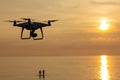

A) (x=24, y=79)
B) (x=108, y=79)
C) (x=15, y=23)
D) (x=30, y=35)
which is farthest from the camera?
(x=108, y=79)

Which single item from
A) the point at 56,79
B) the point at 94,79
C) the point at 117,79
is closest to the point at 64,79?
the point at 56,79

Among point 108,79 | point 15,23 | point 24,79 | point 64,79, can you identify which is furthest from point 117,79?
point 15,23

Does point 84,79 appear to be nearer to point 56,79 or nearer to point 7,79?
point 56,79

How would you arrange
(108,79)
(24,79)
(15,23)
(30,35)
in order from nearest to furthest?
1. (30,35)
2. (15,23)
3. (24,79)
4. (108,79)

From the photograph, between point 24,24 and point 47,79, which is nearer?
point 24,24

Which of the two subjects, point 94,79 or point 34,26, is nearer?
point 34,26

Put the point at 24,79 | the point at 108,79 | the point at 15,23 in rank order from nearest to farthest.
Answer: the point at 15,23, the point at 24,79, the point at 108,79

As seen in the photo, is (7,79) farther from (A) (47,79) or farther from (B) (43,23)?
(B) (43,23)

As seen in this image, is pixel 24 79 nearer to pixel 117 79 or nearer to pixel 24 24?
pixel 117 79
